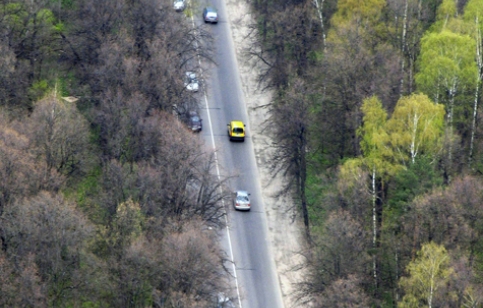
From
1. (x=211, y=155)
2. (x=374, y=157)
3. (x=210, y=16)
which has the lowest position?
(x=374, y=157)

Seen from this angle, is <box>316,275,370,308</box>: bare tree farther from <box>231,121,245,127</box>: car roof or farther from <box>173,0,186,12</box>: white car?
<box>173,0,186,12</box>: white car

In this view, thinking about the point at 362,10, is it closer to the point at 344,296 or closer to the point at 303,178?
the point at 303,178

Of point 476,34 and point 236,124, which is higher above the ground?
point 476,34

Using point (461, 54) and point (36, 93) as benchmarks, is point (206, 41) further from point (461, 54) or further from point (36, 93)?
point (461, 54)

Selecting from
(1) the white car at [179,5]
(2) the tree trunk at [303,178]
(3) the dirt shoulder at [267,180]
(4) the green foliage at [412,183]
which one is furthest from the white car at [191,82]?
(4) the green foliage at [412,183]

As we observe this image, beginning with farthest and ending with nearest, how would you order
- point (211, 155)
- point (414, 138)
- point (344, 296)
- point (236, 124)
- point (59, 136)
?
point (236, 124) < point (211, 155) < point (59, 136) < point (414, 138) < point (344, 296)

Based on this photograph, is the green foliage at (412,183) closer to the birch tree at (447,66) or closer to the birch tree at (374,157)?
the birch tree at (374,157)

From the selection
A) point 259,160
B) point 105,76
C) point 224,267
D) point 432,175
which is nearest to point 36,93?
point 105,76

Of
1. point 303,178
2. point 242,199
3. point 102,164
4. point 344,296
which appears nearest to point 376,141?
point 303,178
